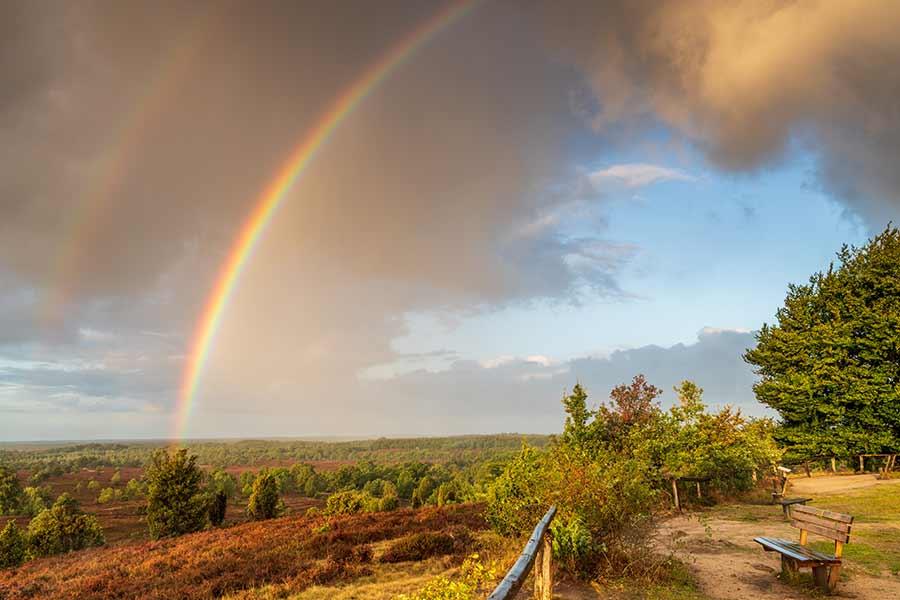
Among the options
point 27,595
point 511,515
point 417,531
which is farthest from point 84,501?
point 511,515

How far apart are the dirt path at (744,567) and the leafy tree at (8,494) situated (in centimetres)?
9439

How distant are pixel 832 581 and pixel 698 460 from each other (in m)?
10.5

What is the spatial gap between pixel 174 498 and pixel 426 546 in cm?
2881

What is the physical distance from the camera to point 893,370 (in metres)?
26.3

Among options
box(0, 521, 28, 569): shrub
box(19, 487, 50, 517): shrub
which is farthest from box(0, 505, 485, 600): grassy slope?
box(19, 487, 50, 517): shrub

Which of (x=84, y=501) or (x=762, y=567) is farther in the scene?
(x=84, y=501)

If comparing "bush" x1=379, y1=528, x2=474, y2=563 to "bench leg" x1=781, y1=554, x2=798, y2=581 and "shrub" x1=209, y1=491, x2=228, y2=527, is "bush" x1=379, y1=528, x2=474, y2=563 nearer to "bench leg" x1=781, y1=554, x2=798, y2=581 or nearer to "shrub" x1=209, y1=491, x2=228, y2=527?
"bench leg" x1=781, y1=554, x2=798, y2=581

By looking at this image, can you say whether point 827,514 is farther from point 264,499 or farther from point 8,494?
point 8,494

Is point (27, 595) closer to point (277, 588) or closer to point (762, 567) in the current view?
point (277, 588)

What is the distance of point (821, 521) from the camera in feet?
26.7

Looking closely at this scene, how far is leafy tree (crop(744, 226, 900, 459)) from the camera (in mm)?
26391

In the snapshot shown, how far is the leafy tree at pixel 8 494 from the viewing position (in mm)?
69062

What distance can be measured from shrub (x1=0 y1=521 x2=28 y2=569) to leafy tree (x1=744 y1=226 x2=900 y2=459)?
54115 millimetres

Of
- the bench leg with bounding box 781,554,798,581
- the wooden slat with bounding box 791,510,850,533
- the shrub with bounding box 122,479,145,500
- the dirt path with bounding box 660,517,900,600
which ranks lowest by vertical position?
the shrub with bounding box 122,479,145,500
